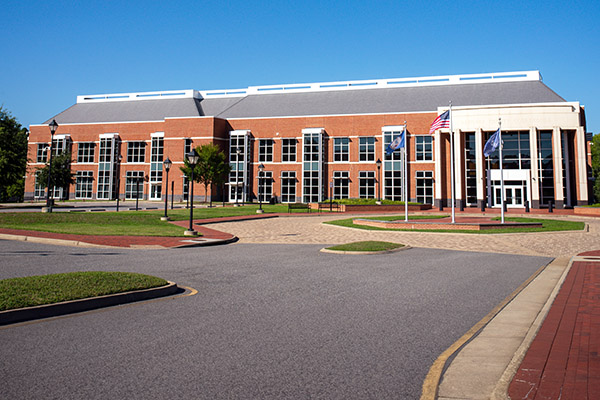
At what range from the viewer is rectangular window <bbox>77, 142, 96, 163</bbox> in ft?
237

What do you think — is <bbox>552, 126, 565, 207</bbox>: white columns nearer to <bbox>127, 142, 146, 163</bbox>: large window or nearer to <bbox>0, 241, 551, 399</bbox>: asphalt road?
<bbox>0, 241, 551, 399</bbox>: asphalt road

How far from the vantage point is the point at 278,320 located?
6289 mm

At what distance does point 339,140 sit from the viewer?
64.2 m

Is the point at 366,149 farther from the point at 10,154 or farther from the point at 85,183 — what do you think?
the point at 85,183

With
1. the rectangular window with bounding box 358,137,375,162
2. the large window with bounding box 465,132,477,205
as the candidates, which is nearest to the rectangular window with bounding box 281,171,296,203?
the rectangular window with bounding box 358,137,375,162

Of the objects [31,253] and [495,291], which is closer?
[495,291]

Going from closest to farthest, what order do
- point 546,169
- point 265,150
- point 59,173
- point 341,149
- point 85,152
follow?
1. point 546,169
2. point 59,173
3. point 341,149
4. point 265,150
5. point 85,152

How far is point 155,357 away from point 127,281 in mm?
3794

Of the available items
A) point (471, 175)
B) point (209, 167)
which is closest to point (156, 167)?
point (209, 167)

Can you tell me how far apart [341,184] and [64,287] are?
58.2 m

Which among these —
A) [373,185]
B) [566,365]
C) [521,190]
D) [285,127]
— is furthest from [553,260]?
[285,127]

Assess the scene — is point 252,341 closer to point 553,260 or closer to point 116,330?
point 116,330

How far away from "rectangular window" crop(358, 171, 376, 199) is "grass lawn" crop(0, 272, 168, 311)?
5600 centimetres

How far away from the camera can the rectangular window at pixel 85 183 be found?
7220 centimetres
